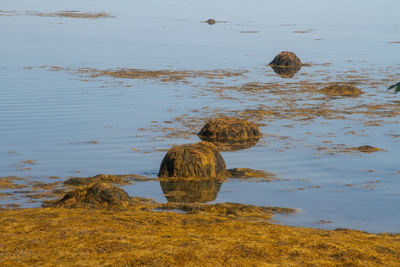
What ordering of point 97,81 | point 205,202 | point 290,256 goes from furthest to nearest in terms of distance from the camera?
point 97,81, point 205,202, point 290,256

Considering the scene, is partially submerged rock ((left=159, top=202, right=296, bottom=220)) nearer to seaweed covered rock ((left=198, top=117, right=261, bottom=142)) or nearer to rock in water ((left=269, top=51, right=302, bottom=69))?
seaweed covered rock ((left=198, top=117, right=261, bottom=142))

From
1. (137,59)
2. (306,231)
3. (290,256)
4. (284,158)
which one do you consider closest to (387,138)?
(284,158)

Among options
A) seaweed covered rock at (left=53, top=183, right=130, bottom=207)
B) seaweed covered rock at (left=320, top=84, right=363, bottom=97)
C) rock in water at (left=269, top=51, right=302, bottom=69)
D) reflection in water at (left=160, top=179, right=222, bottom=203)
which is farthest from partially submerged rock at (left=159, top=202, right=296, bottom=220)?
rock in water at (left=269, top=51, right=302, bottom=69)

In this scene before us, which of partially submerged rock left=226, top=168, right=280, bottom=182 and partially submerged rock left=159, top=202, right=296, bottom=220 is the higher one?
partially submerged rock left=159, top=202, right=296, bottom=220

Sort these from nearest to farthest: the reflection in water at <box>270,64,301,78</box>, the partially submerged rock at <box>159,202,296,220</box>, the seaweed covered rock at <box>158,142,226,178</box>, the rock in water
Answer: the partially submerged rock at <box>159,202,296,220</box>
the seaweed covered rock at <box>158,142,226,178</box>
the reflection in water at <box>270,64,301,78</box>
the rock in water

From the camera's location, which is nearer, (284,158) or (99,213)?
(99,213)

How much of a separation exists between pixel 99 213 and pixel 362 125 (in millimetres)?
14283

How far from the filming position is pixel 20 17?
299ft

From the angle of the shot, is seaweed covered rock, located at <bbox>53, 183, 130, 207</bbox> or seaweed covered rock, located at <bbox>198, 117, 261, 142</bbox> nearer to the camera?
seaweed covered rock, located at <bbox>53, 183, 130, 207</bbox>

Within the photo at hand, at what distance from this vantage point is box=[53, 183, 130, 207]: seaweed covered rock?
15.5 metres

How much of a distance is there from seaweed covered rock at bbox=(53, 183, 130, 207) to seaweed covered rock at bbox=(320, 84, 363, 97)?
19.8 metres

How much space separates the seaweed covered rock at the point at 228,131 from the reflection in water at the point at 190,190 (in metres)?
5.39

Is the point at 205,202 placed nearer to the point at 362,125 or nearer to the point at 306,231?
the point at 306,231

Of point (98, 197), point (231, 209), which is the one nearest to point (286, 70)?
point (231, 209)
